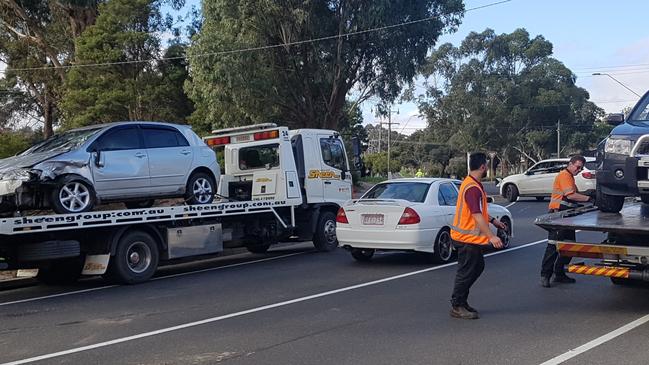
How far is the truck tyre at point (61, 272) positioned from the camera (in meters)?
11.0

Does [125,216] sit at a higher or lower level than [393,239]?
higher

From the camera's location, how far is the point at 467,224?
7.51m

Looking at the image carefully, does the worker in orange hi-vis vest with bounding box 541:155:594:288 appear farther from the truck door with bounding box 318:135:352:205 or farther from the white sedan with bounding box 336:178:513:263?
the truck door with bounding box 318:135:352:205

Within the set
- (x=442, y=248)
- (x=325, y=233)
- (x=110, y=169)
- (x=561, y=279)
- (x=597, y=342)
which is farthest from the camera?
(x=325, y=233)

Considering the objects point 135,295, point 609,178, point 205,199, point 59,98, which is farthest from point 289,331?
point 59,98

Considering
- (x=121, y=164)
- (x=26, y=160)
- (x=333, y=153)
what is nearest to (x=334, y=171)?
(x=333, y=153)

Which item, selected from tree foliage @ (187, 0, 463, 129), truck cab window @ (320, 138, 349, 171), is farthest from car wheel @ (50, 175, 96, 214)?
tree foliage @ (187, 0, 463, 129)

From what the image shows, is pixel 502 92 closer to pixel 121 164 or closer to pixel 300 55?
pixel 300 55

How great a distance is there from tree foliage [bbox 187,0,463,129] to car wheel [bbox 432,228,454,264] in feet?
62.6

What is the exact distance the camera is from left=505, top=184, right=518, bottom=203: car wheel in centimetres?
3000

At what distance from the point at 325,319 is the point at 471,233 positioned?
1878mm

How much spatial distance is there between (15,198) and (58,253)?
963mm

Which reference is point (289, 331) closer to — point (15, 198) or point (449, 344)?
point (449, 344)

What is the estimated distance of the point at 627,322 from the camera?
757 cm
